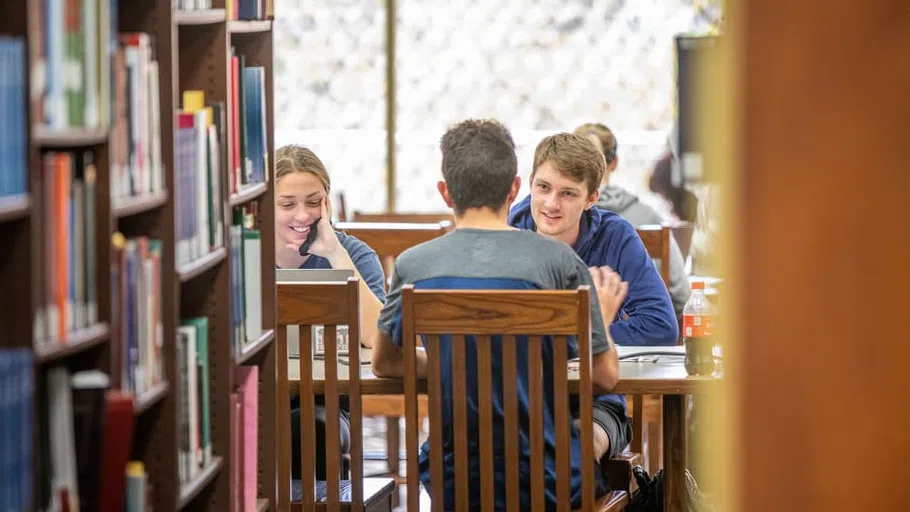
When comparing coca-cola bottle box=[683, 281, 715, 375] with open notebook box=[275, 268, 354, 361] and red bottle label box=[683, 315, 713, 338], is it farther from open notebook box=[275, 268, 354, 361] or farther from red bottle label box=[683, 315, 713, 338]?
open notebook box=[275, 268, 354, 361]

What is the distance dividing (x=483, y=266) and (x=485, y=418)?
323mm

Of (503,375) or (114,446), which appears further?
(503,375)

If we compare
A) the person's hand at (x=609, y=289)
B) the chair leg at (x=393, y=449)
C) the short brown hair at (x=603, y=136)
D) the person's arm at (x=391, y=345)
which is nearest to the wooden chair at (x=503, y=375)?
the person's arm at (x=391, y=345)

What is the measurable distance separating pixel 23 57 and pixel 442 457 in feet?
4.51

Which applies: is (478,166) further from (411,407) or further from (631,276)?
(631,276)

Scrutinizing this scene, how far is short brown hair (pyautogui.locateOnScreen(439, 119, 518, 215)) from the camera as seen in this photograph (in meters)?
2.63

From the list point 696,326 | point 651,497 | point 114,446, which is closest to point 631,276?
point 696,326

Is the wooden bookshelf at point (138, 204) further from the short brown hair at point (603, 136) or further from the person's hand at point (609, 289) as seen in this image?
the short brown hair at point (603, 136)

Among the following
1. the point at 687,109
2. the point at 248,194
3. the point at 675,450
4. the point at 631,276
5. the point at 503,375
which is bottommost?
the point at 675,450

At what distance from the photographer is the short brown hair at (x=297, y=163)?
10.4 ft

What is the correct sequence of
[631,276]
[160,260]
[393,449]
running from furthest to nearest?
[393,449] < [631,276] < [160,260]

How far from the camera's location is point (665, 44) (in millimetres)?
6211

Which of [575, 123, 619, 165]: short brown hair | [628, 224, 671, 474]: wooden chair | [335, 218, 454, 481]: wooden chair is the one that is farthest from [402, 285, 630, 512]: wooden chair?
[575, 123, 619, 165]: short brown hair

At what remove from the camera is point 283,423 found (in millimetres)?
2570
